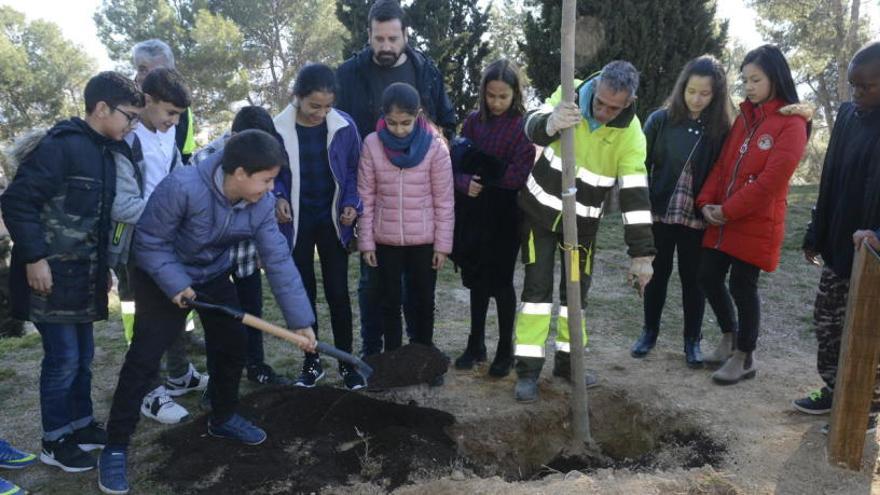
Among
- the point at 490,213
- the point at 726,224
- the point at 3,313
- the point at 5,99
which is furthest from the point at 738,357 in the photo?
the point at 5,99

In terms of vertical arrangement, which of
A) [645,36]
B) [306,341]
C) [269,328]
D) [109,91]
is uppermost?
[645,36]

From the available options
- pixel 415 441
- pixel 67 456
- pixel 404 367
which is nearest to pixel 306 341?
pixel 415 441

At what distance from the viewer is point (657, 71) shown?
37.0 ft

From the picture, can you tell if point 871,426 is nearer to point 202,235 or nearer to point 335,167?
point 335,167

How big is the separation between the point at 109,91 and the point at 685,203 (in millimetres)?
3271

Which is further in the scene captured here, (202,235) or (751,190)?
(751,190)

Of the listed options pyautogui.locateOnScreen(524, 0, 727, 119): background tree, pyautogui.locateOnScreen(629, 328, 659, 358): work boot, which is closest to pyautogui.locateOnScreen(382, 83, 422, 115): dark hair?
pyautogui.locateOnScreen(629, 328, 659, 358): work boot

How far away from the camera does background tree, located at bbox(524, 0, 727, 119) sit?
35.8ft

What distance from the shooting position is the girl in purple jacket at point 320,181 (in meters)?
3.64

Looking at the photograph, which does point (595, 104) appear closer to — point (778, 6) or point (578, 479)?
point (578, 479)

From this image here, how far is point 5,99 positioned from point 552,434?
26.5 meters

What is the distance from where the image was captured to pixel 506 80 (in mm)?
3729

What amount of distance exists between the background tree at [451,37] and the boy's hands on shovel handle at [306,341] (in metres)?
11.5

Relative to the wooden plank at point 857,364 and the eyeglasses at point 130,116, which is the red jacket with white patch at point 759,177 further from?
the eyeglasses at point 130,116
